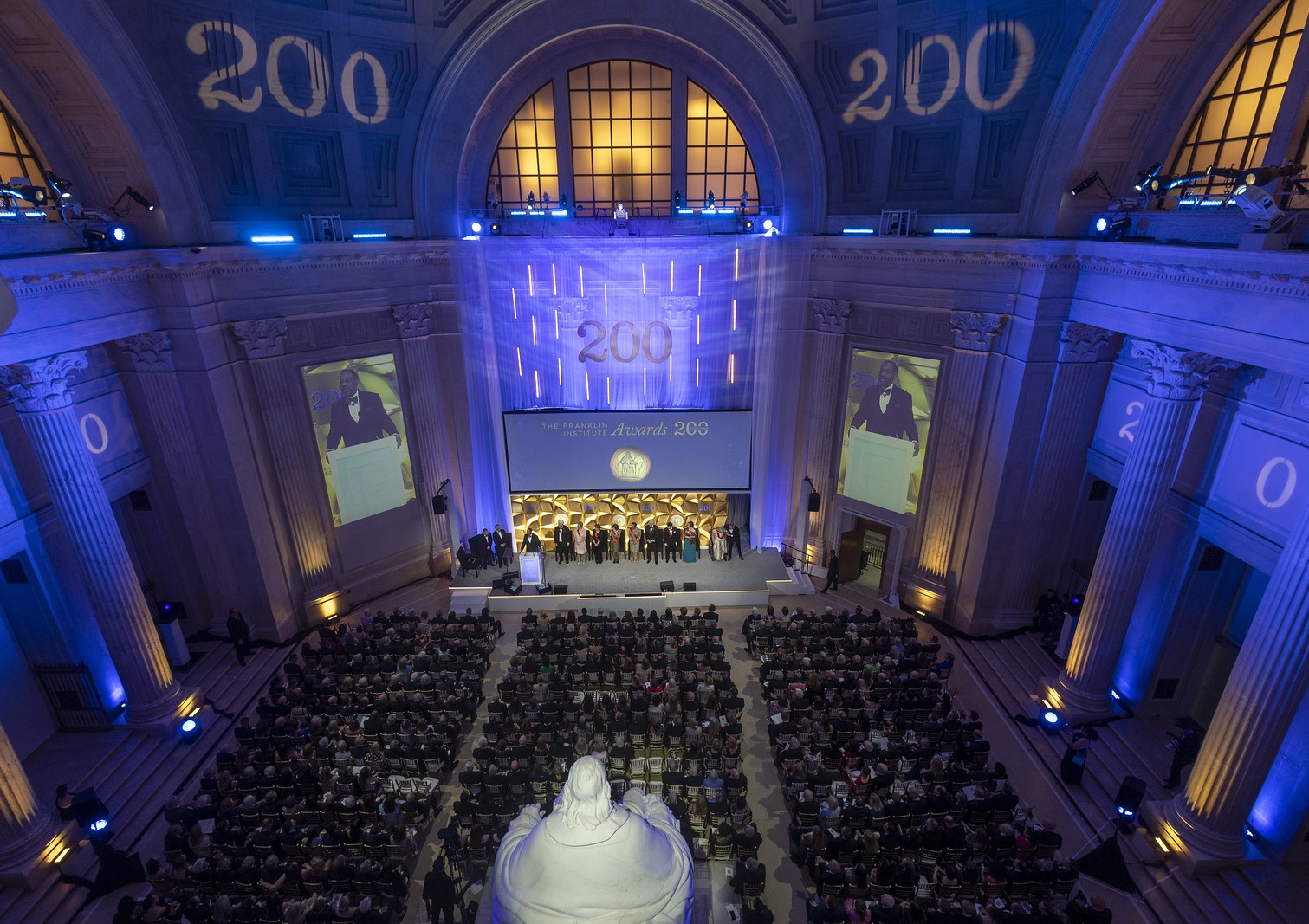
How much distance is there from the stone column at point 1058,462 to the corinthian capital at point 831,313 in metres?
5.23

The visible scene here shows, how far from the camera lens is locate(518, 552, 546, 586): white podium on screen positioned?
19.4 m

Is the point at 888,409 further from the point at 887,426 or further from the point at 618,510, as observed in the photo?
the point at 618,510

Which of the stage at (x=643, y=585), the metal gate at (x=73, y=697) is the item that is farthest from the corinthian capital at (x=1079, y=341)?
the metal gate at (x=73, y=697)

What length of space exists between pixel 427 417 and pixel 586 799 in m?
15.8

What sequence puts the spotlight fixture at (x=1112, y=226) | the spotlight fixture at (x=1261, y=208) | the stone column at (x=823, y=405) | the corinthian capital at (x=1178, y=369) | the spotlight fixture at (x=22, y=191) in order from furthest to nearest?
the stone column at (x=823, y=405), the spotlight fixture at (x=1112, y=226), the corinthian capital at (x=1178, y=369), the spotlight fixture at (x=22, y=191), the spotlight fixture at (x=1261, y=208)

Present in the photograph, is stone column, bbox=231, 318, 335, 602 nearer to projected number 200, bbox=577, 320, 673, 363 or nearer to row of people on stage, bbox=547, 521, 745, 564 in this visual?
row of people on stage, bbox=547, 521, 745, 564

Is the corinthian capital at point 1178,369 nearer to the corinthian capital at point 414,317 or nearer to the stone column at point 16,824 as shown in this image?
the corinthian capital at point 414,317

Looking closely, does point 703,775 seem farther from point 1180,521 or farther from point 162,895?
point 1180,521

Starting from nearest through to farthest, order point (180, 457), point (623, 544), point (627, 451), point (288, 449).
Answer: point (180, 457), point (288, 449), point (627, 451), point (623, 544)

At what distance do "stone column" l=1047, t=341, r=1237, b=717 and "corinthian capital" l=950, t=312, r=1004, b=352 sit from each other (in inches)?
115

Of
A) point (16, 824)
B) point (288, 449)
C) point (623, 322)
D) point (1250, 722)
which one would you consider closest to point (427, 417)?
point (288, 449)

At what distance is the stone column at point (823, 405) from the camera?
61.0 ft

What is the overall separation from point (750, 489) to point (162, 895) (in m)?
16.0

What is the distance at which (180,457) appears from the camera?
15617mm
